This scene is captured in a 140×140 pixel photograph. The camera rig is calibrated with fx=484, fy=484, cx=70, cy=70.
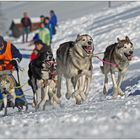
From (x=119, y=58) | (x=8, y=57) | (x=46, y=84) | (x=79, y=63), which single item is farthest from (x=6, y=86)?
(x=119, y=58)

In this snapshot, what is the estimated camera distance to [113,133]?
13.7 feet

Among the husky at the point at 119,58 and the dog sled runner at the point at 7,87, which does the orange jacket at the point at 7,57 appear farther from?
the husky at the point at 119,58

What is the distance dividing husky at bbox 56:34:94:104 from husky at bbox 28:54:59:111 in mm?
295

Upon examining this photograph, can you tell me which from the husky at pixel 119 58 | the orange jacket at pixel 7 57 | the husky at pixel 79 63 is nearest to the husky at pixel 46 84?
the husky at pixel 79 63

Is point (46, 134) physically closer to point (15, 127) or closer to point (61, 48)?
point (15, 127)

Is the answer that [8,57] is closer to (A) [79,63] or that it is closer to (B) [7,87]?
(B) [7,87]

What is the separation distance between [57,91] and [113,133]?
539 cm

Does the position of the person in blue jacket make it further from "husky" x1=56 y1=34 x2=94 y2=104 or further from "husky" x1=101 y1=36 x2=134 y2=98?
"husky" x1=101 y1=36 x2=134 y2=98

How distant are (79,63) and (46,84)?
0.68 metres

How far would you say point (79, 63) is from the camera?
8367 mm

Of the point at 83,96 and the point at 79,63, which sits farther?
the point at 83,96

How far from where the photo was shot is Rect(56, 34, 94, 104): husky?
8227mm

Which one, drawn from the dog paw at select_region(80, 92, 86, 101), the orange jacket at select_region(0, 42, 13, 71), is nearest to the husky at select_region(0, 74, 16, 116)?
the orange jacket at select_region(0, 42, 13, 71)

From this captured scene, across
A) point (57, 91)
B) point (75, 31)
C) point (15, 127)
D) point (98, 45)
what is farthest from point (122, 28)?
point (15, 127)
